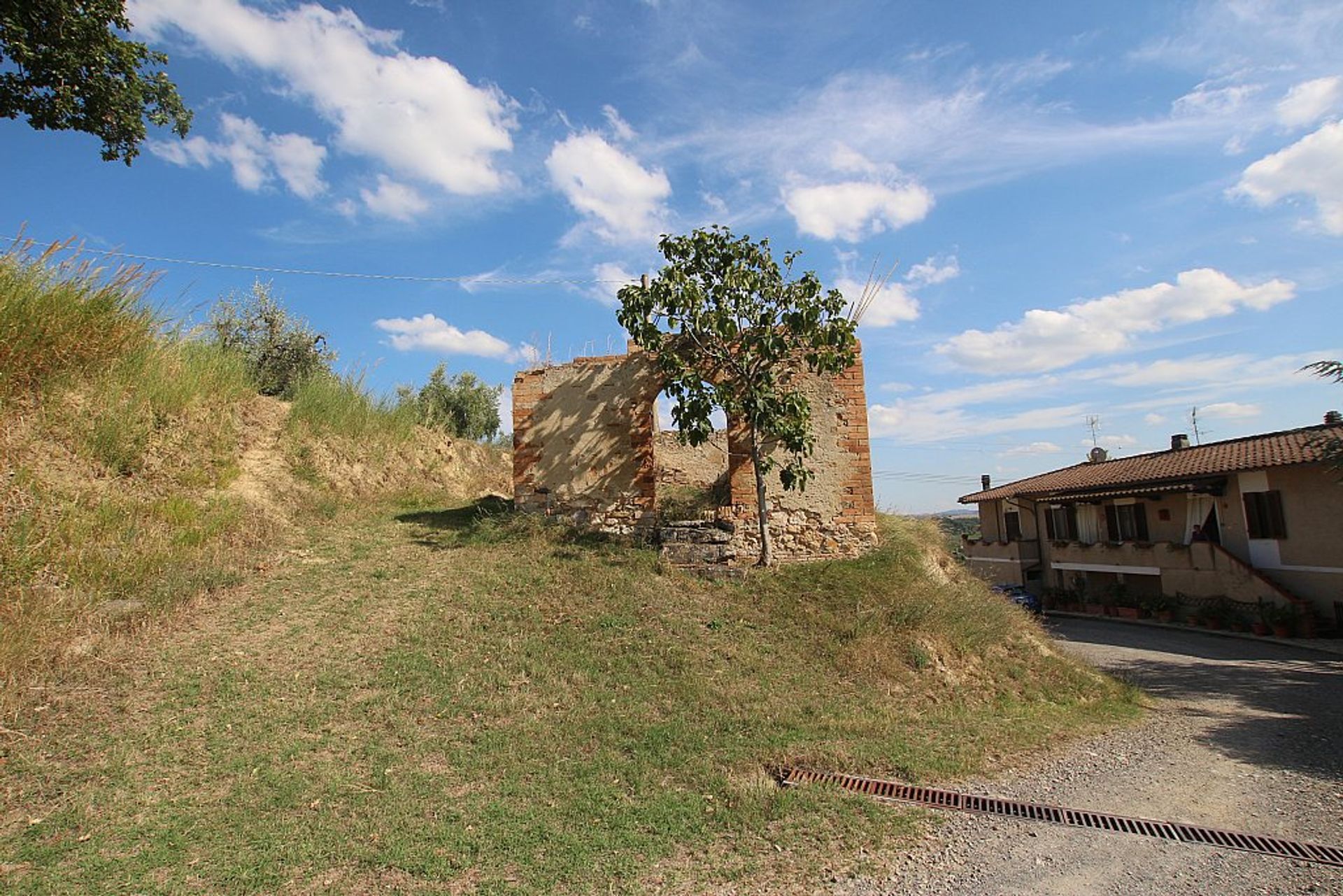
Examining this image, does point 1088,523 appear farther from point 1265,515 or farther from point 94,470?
point 94,470

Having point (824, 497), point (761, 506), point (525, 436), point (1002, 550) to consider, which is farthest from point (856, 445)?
point (1002, 550)

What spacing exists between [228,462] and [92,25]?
20.1ft

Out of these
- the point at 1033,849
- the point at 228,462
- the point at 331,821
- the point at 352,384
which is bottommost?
the point at 1033,849

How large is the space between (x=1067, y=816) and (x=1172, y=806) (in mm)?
1191

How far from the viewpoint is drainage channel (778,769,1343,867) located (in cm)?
496

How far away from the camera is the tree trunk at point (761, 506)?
1046cm

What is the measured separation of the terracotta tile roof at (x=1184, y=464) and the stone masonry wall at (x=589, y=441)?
1647 centimetres

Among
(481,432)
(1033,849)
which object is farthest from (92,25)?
(481,432)

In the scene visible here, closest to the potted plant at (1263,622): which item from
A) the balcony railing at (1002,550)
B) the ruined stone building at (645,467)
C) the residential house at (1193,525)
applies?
the residential house at (1193,525)

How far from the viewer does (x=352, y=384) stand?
601 inches

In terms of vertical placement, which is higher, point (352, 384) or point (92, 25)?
point (92, 25)

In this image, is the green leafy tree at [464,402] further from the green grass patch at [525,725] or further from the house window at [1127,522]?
the house window at [1127,522]

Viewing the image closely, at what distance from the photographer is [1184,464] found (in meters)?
23.2

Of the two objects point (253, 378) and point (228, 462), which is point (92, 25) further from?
point (253, 378)
